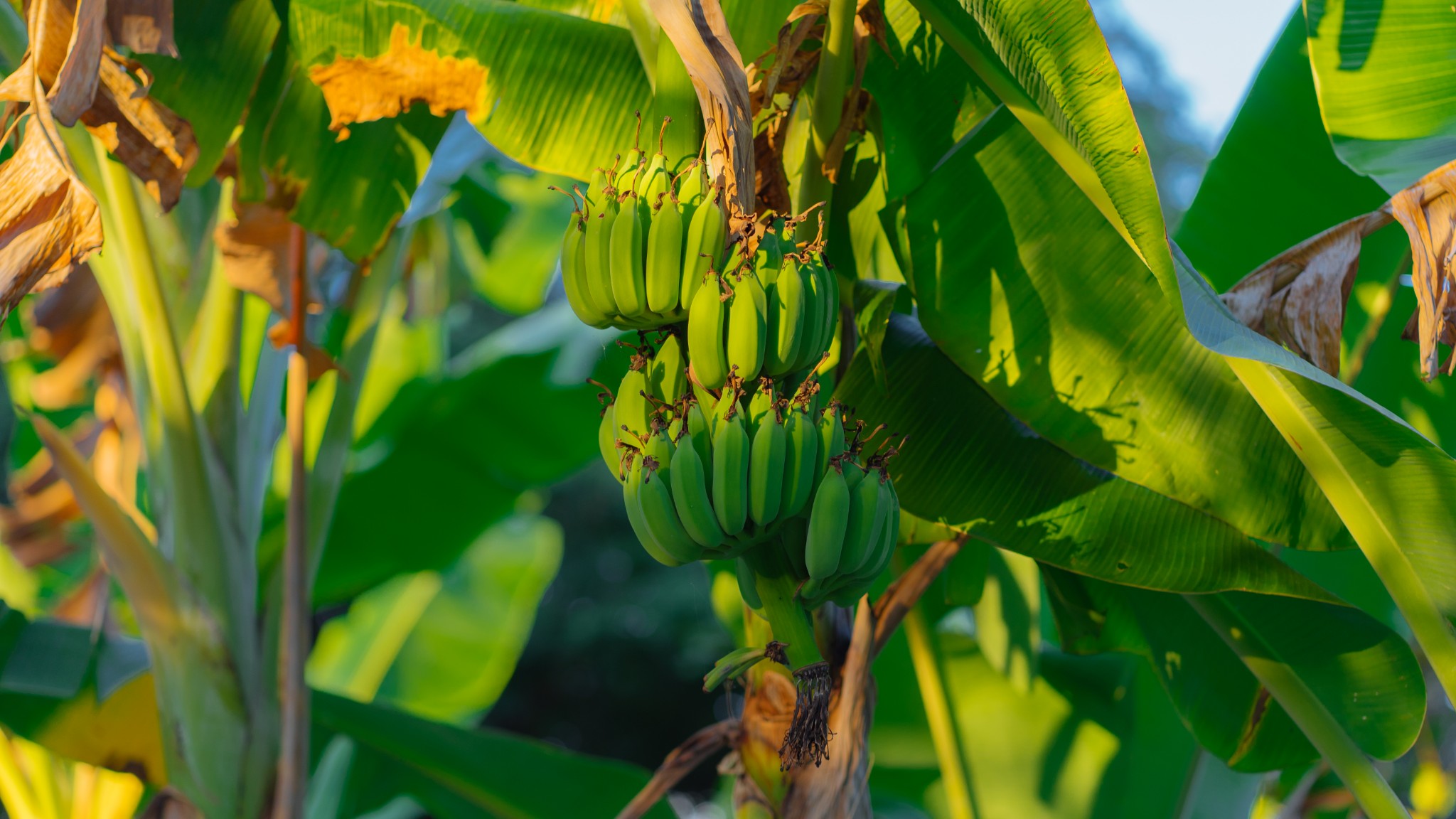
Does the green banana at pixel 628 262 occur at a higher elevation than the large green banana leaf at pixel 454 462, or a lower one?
higher

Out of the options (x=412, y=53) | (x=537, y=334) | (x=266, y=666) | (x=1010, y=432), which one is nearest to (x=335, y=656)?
(x=537, y=334)

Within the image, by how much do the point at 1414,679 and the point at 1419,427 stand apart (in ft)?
1.35

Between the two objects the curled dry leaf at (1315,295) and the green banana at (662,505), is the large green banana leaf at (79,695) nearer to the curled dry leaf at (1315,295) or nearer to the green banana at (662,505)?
the green banana at (662,505)

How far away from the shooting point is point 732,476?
0.78 meters

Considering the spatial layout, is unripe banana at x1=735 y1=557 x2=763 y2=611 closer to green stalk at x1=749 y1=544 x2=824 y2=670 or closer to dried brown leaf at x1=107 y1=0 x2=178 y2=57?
green stalk at x1=749 y1=544 x2=824 y2=670

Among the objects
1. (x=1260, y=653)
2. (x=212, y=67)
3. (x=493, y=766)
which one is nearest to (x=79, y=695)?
(x=493, y=766)

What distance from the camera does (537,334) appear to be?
2.32 m

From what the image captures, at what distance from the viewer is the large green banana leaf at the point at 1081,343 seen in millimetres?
1103

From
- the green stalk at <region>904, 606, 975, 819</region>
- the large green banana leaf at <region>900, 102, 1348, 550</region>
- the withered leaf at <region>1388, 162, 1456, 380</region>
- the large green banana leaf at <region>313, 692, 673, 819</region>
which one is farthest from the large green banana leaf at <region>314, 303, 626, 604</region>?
the withered leaf at <region>1388, 162, 1456, 380</region>

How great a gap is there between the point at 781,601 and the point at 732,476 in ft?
0.50

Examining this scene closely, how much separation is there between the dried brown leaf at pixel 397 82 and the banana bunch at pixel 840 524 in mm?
649

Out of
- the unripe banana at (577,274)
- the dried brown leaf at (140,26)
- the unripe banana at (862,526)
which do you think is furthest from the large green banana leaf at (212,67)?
the unripe banana at (862,526)

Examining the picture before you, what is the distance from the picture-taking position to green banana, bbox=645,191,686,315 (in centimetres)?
84

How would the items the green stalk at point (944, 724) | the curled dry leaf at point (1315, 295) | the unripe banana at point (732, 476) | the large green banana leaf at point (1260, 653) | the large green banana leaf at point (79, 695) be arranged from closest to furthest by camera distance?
the unripe banana at point (732, 476) < the curled dry leaf at point (1315, 295) < the large green banana leaf at point (1260, 653) < the large green banana leaf at point (79, 695) < the green stalk at point (944, 724)
